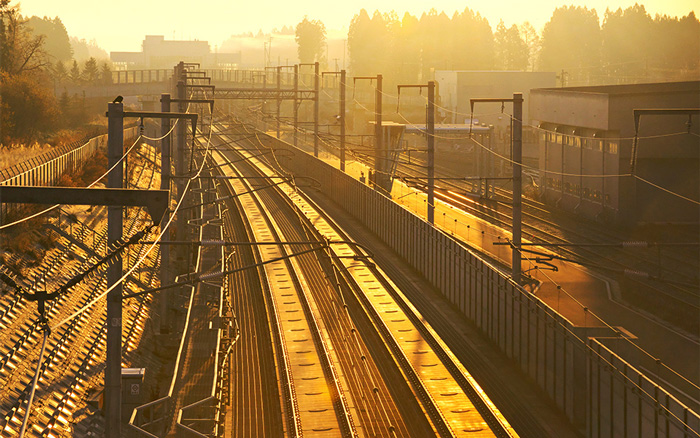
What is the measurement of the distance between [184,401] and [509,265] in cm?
1412

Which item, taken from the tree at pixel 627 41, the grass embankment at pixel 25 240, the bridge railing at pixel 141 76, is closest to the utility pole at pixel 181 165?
the grass embankment at pixel 25 240

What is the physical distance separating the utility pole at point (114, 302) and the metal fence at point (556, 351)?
8.11 m

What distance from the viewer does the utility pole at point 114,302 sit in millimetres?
11109

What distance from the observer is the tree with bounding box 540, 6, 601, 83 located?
13512 cm

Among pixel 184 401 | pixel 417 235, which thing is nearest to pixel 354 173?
pixel 417 235

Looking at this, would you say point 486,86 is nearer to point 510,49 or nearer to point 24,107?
point 24,107

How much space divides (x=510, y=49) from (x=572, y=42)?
14258 mm

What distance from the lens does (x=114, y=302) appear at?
36.7ft

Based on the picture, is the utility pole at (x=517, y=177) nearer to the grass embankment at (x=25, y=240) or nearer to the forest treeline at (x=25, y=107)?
the grass embankment at (x=25, y=240)

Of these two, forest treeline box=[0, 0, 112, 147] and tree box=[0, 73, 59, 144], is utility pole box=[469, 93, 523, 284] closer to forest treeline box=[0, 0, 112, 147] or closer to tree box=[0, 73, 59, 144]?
forest treeline box=[0, 0, 112, 147]

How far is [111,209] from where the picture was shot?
35.4ft

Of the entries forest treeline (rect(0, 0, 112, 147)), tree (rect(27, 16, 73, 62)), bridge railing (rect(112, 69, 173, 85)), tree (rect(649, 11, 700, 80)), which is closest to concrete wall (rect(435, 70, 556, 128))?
bridge railing (rect(112, 69, 173, 85))

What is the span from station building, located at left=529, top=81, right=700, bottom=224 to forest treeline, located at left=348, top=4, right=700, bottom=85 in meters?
90.0

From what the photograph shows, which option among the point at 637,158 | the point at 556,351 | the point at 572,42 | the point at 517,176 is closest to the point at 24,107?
the point at 637,158
